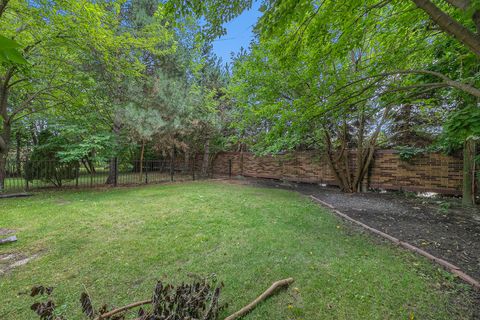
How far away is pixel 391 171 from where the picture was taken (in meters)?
7.98

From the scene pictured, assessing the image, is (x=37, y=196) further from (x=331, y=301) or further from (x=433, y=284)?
(x=433, y=284)

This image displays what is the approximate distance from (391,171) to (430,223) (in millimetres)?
4342

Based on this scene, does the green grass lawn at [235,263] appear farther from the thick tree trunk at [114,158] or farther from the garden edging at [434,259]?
the thick tree trunk at [114,158]

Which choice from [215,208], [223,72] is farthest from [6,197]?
[223,72]

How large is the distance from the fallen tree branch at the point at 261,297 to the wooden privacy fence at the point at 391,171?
7.74 metres

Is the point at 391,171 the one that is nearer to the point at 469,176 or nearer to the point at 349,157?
the point at 349,157

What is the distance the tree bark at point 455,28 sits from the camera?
5.15 ft

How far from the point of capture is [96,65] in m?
7.13

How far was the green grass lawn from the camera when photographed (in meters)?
2.00

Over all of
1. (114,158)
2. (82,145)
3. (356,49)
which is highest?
(356,49)

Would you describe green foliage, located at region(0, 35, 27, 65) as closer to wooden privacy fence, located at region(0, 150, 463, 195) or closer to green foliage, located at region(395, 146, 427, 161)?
wooden privacy fence, located at region(0, 150, 463, 195)

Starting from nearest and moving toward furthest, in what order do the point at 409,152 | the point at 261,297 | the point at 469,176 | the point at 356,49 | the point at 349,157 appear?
the point at 261,297
the point at 356,49
the point at 469,176
the point at 409,152
the point at 349,157

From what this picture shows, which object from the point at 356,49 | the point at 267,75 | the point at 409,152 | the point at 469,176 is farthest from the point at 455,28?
the point at 409,152

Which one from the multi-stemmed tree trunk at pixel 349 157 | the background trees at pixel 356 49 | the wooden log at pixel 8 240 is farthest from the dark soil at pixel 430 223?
the wooden log at pixel 8 240
